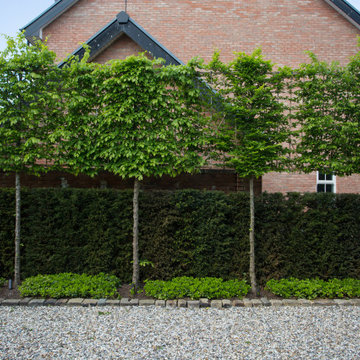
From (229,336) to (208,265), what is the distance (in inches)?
77.1

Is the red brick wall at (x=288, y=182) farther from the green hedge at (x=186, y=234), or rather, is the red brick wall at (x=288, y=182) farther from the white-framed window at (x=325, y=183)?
the green hedge at (x=186, y=234)

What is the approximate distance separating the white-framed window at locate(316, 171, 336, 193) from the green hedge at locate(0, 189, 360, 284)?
15.4ft

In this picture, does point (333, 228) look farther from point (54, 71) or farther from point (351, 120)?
point (54, 71)

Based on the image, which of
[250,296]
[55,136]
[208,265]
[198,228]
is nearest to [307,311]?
[250,296]

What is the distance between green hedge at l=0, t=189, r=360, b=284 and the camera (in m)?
5.97

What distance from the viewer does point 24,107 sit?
592cm

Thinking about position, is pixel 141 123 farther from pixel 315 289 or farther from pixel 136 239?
pixel 315 289

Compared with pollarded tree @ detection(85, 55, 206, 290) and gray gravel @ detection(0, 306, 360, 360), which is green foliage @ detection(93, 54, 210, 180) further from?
gray gravel @ detection(0, 306, 360, 360)

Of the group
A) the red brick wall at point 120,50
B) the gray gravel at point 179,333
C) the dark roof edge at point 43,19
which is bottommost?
the gray gravel at point 179,333

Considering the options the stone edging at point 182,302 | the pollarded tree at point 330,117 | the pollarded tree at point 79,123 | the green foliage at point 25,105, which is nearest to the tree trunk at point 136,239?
the stone edging at point 182,302

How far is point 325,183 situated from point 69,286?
9103mm

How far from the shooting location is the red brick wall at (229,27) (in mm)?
10875

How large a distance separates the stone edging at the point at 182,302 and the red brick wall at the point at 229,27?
8574 millimetres

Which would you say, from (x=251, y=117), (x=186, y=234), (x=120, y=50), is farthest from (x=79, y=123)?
(x=120, y=50)
